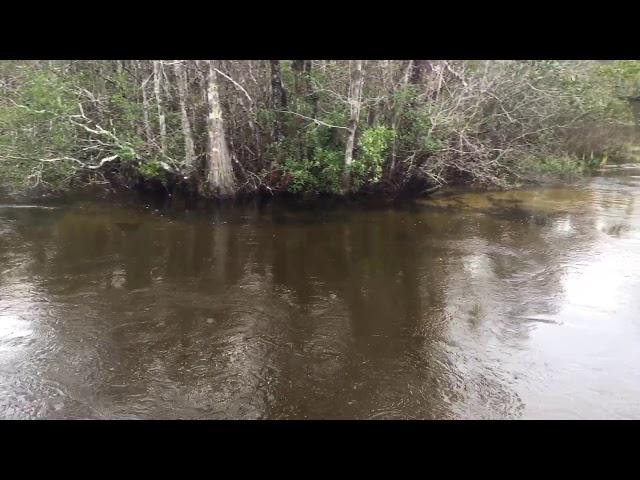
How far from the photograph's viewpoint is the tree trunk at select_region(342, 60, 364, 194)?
1397 cm

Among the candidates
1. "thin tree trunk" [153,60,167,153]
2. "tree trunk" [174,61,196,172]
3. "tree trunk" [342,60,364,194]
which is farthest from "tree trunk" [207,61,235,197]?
"tree trunk" [342,60,364,194]

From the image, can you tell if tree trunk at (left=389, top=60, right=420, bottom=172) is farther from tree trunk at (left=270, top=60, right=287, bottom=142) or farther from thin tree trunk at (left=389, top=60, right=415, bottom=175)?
tree trunk at (left=270, top=60, right=287, bottom=142)

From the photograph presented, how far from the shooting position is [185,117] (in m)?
14.7

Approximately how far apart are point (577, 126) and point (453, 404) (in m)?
17.1

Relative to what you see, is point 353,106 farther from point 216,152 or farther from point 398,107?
point 216,152

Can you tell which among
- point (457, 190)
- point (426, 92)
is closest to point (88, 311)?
point (426, 92)

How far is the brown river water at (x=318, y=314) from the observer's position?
A: 23.7ft

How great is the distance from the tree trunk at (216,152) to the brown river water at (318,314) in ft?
2.84

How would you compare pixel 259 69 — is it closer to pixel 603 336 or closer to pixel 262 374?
pixel 262 374

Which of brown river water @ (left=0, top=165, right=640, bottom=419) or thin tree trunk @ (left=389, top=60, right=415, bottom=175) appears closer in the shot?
brown river water @ (left=0, top=165, right=640, bottom=419)

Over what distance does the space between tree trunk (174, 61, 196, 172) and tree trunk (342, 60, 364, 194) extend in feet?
15.7

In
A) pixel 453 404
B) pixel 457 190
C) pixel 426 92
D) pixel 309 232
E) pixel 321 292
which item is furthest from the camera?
pixel 457 190

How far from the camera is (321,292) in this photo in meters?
10.5

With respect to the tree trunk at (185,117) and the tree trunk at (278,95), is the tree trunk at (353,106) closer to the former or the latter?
the tree trunk at (278,95)
